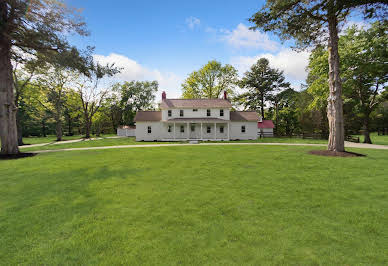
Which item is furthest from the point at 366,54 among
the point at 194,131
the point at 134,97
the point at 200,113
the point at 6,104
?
the point at 134,97

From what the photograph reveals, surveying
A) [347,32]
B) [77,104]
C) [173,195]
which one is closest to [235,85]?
[347,32]

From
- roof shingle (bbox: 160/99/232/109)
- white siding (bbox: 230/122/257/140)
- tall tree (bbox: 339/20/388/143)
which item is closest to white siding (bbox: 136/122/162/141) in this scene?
roof shingle (bbox: 160/99/232/109)

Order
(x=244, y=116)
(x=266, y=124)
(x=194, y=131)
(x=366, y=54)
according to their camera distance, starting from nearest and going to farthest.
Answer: (x=366, y=54) < (x=194, y=131) < (x=244, y=116) < (x=266, y=124)

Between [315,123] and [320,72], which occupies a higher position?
[320,72]

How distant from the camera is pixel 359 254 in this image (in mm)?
2648

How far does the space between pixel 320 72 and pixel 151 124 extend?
23438mm

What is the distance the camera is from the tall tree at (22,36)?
11.5 meters

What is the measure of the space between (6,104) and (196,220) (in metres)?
16.8

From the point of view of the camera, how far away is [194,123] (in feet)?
93.6

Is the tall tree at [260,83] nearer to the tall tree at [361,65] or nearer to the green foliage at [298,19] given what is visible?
the tall tree at [361,65]

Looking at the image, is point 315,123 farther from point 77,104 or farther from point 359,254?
point 77,104

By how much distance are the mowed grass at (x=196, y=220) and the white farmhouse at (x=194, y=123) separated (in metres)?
21.2

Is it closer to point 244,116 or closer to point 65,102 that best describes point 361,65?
point 244,116

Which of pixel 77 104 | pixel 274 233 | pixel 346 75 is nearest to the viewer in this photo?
pixel 274 233
